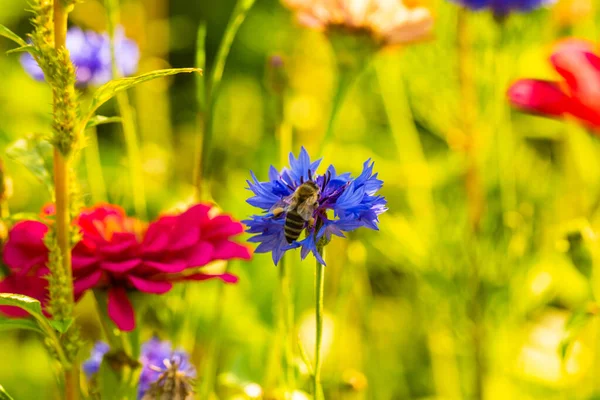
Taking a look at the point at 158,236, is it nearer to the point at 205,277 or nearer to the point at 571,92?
the point at 205,277

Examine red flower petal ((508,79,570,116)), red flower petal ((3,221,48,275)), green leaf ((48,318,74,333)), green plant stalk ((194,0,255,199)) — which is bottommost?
green leaf ((48,318,74,333))

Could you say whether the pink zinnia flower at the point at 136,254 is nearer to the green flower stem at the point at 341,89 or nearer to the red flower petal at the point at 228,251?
the red flower petal at the point at 228,251

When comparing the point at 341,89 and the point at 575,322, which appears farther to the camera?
the point at 341,89

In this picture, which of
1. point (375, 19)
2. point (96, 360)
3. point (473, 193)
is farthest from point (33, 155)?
point (473, 193)

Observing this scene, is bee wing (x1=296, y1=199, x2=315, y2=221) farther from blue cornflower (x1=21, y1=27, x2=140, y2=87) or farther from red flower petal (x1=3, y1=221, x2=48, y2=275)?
blue cornflower (x1=21, y1=27, x2=140, y2=87)

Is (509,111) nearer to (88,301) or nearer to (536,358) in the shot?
(536,358)

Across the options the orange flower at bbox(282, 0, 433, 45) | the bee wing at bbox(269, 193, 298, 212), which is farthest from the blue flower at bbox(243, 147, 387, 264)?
the orange flower at bbox(282, 0, 433, 45)

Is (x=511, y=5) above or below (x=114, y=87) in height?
above
